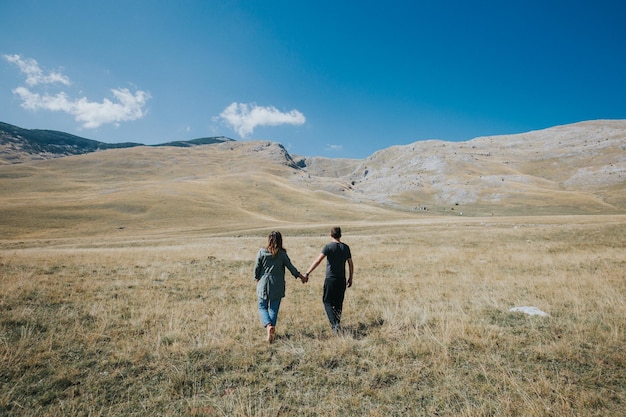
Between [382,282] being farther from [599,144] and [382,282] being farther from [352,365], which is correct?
[599,144]

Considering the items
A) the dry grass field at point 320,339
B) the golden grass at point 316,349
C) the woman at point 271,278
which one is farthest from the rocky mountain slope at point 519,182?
the woman at point 271,278

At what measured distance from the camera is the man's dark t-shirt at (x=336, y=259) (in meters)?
7.71

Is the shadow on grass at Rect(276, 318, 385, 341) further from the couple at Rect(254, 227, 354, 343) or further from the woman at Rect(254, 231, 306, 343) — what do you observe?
the woman at Rect(254, 231, 306, 343)

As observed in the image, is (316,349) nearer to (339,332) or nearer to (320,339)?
(320,339)

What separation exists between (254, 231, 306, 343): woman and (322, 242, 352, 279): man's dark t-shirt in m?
0.80

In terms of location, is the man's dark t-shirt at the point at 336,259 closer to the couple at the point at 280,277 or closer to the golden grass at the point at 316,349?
the couple at the point at 280,277

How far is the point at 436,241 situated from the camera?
27.9 meters

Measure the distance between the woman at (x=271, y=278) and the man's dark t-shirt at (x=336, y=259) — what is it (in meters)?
0.80

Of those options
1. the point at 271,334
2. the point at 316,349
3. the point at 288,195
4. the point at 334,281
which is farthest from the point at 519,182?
the point at 271,334

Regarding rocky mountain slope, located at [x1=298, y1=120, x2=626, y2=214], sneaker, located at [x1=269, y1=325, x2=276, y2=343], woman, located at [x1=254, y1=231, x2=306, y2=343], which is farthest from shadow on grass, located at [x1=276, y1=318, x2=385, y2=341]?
rocky mountain slope, located at [x1=298, y1=120, x2=626, y2=214]

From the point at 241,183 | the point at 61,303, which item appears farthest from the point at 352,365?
the point at 241,183

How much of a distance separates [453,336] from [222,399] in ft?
16.9

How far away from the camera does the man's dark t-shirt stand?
7.71 meters

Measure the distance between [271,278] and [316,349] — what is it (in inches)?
80.8
